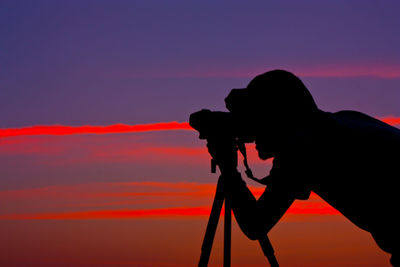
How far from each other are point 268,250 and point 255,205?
750 millimetres

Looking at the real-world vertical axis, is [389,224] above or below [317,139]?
below

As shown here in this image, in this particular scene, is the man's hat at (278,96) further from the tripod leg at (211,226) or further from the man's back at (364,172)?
the tripod leg at (211,226)

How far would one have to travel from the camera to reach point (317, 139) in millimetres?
6109

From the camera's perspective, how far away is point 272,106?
6.49m

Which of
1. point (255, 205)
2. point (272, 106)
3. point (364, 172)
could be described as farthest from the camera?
point (255, 205)

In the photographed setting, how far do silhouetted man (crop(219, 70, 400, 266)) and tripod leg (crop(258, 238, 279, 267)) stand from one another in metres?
0.48

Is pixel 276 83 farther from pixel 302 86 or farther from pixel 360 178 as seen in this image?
pixel 360 178

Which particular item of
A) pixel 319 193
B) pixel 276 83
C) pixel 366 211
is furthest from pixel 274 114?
pixel 366 211

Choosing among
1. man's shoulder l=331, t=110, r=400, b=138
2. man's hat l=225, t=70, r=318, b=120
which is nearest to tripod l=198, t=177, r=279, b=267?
man's hat l=225, t=70, r=318, b=120

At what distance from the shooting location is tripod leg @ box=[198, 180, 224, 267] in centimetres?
785

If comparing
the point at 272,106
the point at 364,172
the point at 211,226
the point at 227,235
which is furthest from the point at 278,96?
the point at 227,235

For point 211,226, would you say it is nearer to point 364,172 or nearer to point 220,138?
point 220,138

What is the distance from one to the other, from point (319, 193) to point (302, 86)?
1087 millimetres

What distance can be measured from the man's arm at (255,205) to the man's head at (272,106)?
1.50 ft
